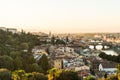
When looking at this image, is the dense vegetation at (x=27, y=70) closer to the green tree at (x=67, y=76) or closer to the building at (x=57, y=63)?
the green tree at (x=67, y=76)

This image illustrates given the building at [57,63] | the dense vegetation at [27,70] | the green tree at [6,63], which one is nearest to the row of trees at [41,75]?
the dense vegetation at [27,70]

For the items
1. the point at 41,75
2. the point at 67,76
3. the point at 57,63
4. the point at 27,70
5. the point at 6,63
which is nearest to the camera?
the point at 67,76

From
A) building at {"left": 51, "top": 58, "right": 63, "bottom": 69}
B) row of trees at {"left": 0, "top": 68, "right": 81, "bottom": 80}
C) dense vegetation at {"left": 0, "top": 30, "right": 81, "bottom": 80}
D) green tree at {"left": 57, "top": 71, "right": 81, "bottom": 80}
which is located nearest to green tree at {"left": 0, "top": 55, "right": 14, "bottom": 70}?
dense vegetation at {"left": 0, "top": 30, "right": 81, "bottom": 80}

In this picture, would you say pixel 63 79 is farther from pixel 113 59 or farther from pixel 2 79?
pixel 113 59

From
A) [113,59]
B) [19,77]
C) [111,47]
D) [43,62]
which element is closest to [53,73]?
[19,77]

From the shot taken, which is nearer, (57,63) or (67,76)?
(67,76)

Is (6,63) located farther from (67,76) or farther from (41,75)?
(67,76)

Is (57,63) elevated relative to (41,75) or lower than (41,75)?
lower

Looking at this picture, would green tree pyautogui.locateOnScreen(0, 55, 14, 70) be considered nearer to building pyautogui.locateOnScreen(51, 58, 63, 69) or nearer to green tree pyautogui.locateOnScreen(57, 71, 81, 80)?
green tree pyautogui.locateOnScreen(57, 71, 81, 80)

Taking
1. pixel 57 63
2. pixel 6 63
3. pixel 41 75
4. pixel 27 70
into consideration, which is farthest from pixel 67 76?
pixel 57 63

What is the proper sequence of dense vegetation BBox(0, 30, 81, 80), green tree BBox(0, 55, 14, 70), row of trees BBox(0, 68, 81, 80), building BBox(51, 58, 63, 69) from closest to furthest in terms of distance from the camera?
1. row of trees BBox(0, 68, 81, 80)
2. dense vegetation BBox(0, 30, 81, 80)
3. green tree BBox(0, 55, 14, 70)
4. building BBox(51, 58, 63, 69)

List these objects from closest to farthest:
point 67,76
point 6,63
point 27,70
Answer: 1. point 67,76
2. point 27,70
3. point 6,63

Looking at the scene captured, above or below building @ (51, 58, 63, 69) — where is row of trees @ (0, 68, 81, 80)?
above
